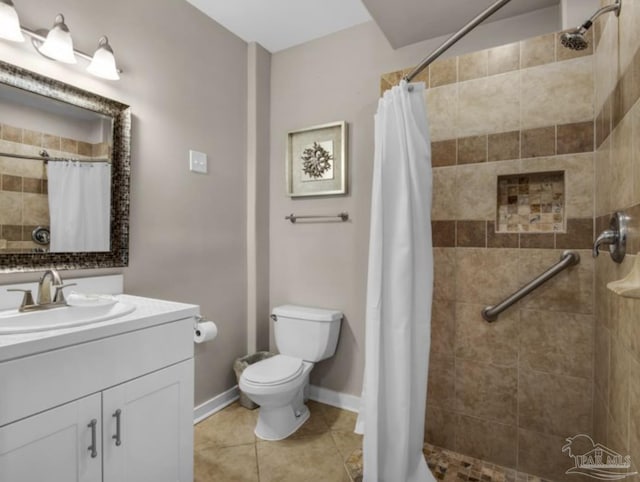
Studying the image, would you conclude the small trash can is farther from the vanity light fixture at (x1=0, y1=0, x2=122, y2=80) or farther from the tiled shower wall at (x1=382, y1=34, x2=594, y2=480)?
the vanity light fixture at (x1=0, y1=0, x2=122, y2=80)

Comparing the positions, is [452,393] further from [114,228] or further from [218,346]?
[114,228]

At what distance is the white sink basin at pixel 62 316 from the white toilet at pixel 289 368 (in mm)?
828

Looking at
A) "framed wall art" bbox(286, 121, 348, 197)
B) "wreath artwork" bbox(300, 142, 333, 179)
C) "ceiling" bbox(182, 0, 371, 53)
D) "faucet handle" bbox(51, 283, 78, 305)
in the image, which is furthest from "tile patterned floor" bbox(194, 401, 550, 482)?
"ceiling" bbox(182, 0, 371, 53)

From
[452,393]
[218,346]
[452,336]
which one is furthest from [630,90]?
[218,346]

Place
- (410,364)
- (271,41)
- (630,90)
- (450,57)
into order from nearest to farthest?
(630,90) → (410,364) → (450,57) → (271,41)

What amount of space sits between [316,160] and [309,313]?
106 centimetres

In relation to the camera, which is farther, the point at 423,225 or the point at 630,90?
the point at 423,225

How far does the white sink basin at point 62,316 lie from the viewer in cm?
114

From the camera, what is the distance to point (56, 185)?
5.06 feet

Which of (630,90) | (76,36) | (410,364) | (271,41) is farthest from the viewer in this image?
(271,41)

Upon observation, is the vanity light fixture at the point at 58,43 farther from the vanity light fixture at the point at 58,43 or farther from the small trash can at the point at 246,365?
the small trash can at the point at 246,365

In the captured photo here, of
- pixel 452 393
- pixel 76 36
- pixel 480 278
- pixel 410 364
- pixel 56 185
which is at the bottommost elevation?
pixel 452 393

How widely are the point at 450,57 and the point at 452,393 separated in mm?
1871

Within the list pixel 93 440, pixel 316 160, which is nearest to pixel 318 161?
pixel 316 160
